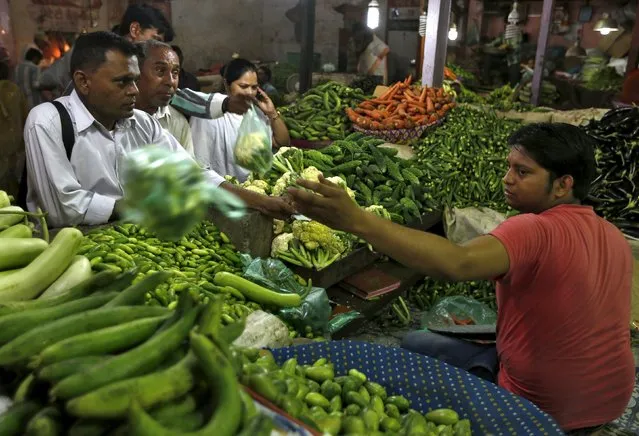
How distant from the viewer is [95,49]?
130 inches

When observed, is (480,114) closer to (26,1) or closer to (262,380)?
(262,380)

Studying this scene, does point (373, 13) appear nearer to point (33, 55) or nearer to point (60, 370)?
point (33, 55)

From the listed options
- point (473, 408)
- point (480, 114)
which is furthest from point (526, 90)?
point (473, 408)

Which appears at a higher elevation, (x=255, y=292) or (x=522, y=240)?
(x=522, y=240)

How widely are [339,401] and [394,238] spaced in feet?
2.09

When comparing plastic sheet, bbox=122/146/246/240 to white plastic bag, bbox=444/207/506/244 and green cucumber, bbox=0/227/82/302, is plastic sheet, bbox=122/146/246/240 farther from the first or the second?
white plastic bag, bbox=444/207/506/244

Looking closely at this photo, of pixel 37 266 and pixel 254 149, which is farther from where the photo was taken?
pixel 254 149

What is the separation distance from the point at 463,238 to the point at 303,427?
4.41m

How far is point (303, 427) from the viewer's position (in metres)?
1.37

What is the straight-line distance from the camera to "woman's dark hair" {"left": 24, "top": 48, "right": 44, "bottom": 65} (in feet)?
29.4

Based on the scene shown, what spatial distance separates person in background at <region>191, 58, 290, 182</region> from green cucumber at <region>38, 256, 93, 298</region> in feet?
9.06

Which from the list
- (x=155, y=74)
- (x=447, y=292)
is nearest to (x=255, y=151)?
(x=155, y=74)

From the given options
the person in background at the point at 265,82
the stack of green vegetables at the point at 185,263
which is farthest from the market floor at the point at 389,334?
the person in background at the point at 265,82

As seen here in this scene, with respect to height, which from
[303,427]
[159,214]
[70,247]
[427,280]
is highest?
[159,214]
